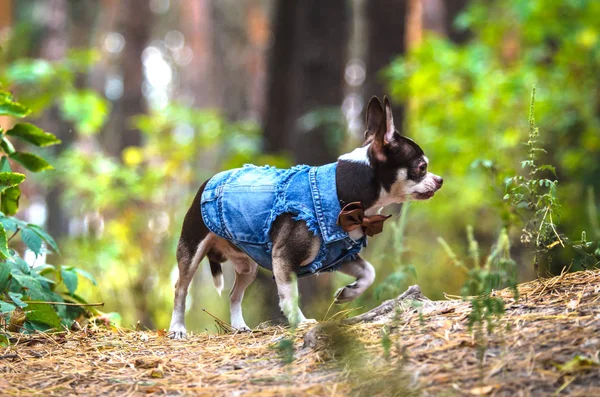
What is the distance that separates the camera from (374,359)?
11.8 feet

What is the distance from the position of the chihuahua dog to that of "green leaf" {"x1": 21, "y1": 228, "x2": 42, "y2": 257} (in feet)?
3.61

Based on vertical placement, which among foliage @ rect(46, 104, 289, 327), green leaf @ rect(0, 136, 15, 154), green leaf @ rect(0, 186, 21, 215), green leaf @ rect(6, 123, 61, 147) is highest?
green leaf @ rect(6, 123, 61, 147)

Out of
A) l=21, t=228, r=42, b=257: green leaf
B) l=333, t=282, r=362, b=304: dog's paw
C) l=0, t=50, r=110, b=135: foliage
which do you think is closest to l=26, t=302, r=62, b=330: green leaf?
l=21, t=228, r=42, b=257: green leaf

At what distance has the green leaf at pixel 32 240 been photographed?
16.7 ft

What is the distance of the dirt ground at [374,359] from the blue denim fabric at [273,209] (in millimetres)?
628

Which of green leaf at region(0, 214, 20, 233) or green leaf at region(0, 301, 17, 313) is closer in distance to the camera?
green leaf at region(0, 301, 17, 313)

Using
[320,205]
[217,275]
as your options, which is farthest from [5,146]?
[320,205]

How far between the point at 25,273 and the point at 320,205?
2.15 m

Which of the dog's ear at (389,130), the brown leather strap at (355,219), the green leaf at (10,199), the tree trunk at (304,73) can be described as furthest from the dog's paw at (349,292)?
the tree trunk at (304,73)

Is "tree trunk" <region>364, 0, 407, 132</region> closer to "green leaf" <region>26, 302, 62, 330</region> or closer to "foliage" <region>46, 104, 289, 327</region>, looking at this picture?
"foliage" <region>46, 104, 289, 327</region>

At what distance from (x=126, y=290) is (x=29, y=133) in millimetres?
4629

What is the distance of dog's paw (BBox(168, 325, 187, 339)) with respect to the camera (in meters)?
5.17

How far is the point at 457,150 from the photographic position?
11.6 m

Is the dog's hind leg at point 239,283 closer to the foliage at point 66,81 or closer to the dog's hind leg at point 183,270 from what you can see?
the dog's hind leg at point 183,270
